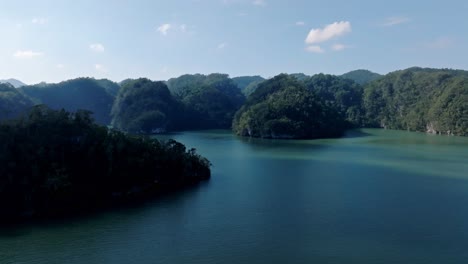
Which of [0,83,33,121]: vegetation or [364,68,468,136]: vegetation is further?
[364,68,468,136]: vegetation

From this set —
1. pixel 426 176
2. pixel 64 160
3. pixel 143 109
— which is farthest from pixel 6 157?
pixel 143 109

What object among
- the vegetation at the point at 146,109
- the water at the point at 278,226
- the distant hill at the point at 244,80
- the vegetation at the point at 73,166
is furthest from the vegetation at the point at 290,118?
the distant hill at the point at 244,80

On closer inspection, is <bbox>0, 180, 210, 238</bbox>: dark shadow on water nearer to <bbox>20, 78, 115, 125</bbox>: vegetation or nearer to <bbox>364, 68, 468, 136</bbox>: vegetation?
<bbox>364, 68, 468, 136</bbox>: vegetation

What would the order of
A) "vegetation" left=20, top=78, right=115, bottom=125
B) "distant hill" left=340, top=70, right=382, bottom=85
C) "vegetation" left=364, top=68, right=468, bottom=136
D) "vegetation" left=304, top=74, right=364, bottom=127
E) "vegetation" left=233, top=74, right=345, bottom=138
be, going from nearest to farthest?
"vegetation" left=233, top=74, right=345, bottom=138, "vegetation" left=364, top=68, right=468, bottom=136, "vegetation" left=20, top=78, right=115, bottom=125, "vegetation" left=304, top=74, right=364, bottom=127, "distant hill" left=340, top=70, right=382, bottom=85

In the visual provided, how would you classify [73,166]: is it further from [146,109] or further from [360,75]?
[360,75]

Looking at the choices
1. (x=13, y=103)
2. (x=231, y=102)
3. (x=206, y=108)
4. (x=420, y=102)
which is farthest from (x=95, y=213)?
(x=420, y=102)

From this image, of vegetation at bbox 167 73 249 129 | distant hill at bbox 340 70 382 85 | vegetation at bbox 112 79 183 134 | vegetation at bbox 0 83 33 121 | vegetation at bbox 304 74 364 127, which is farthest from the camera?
distant hill at bbox 340 70 382 85

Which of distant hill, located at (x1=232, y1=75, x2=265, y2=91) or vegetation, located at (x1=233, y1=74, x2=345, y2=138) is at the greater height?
distant hill, located at (x1=232, y1=75, x2=265, y2=91)

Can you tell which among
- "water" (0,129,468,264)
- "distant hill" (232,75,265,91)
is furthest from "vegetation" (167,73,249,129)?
"distant hill" (232,75,265,91)
